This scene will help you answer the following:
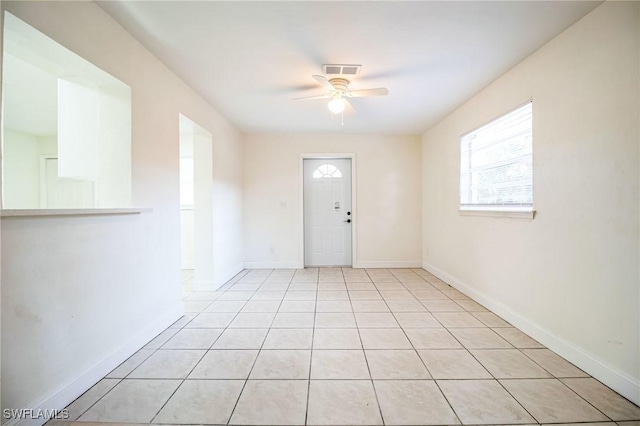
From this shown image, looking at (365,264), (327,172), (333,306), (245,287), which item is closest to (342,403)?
(333,306)

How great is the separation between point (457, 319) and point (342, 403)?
5.39 feet

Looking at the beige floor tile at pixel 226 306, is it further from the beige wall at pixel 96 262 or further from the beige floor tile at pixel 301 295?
the beige floor tile at pixel 301 295

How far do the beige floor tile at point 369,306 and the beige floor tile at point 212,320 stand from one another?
4.30 ft

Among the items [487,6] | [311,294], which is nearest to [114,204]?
[311,294]

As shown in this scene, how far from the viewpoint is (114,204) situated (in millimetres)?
2006

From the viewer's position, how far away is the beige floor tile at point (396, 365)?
1.73 metres

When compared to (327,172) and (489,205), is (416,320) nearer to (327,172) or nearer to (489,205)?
(489,205)

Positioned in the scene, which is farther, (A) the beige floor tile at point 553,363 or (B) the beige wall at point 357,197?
(B) the beige wall at point 357,197

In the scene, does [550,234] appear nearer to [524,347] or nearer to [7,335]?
[524,347]

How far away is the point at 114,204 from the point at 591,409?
10.9 ft

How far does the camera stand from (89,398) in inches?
60.7

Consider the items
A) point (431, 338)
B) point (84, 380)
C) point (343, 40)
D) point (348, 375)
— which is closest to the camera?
point (84, 380)

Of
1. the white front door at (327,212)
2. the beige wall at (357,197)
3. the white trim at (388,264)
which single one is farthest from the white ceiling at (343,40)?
the white trim at (388,264)

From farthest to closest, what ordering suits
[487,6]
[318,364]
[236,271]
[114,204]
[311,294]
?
[236,271]
[311,294]
[114,204]
[318,364]
[487,6]
